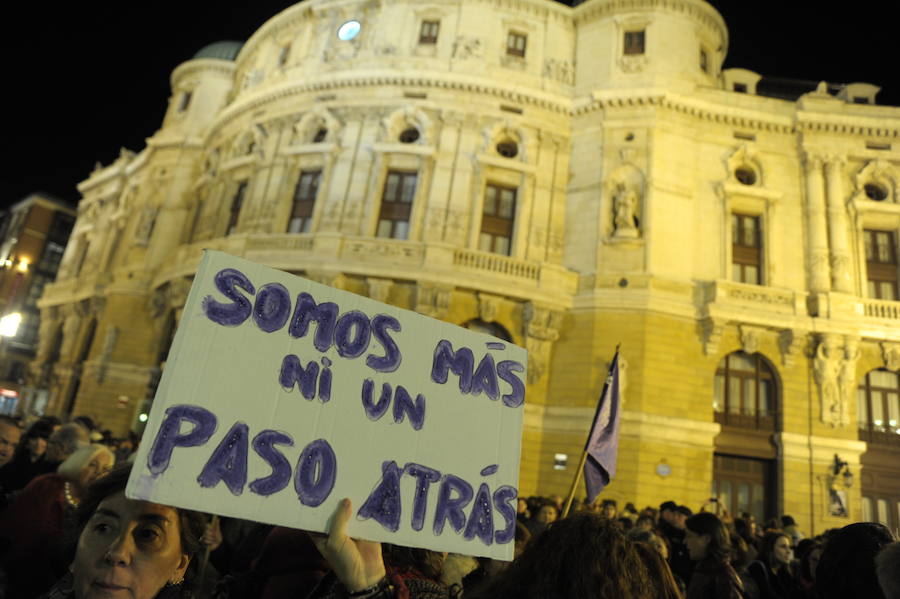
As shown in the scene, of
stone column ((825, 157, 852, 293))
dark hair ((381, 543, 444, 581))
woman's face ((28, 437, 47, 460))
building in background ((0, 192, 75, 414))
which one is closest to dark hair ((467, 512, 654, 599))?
dark hair ((381, 543, 444, 581))

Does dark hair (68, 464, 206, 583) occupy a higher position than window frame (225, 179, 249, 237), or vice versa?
window frame (225, 179, 249, 237)

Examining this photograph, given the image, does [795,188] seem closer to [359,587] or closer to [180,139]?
[359,587]

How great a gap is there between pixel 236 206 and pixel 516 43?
13.8m

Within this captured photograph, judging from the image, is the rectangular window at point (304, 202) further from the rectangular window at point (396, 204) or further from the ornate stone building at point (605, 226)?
the rectangular window at point (396, 204)

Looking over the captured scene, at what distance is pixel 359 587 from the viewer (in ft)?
7.16

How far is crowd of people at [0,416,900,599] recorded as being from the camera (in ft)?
6.88

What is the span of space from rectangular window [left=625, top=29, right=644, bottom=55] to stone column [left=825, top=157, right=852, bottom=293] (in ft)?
27.0

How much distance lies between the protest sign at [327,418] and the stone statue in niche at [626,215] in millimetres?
17649

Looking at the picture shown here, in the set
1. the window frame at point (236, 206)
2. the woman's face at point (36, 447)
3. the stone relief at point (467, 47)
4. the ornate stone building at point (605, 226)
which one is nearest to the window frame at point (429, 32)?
the ornate stone building at point (605, 226)

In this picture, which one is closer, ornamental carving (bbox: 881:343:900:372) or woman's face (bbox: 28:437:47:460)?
woman's face (bbox: 28:437:47:460)

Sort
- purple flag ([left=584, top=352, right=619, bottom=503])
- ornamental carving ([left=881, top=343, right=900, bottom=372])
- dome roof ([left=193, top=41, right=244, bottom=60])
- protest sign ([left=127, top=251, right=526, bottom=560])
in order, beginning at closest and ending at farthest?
1. protest sign ([left=127, top=251, right=526, bottom=560])
2. purple flag ([left=584, top=352, right=619, bottom=503])
3. ornamental carving ([left=881, top=343, right=900, bottom=372])
4. dome roof ([left=193, top=41, right=244, bottom=60])

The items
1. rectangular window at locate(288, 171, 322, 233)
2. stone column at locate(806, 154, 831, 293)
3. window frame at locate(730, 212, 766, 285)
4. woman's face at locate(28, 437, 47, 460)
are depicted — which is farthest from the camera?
rectangular window at locate(288, 171, 322, 233)

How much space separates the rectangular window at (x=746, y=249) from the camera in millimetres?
20719

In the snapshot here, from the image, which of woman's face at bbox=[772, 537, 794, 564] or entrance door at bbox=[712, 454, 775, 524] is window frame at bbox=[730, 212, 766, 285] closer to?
entrance door at bbox=[712, 454, 775, 524]
